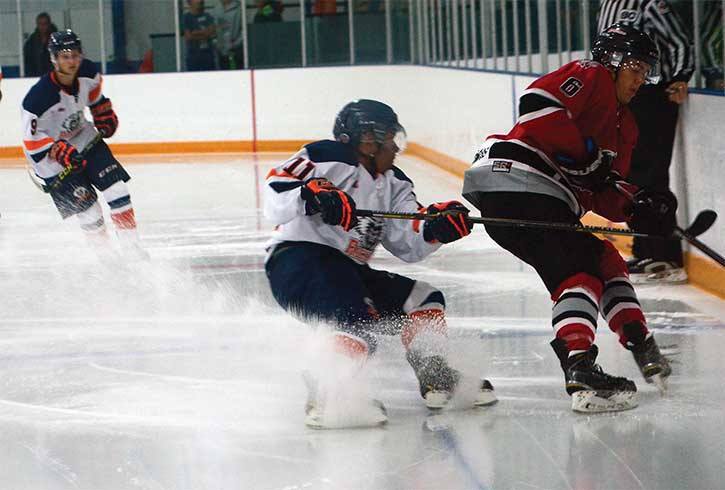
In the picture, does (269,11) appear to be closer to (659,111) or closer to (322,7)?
(322,7)

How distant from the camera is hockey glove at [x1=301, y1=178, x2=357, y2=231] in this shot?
10.3ft

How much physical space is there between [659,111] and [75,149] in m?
2.72

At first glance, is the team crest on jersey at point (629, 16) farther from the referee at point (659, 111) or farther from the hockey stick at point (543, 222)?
the hockey stick at point (543, 222)

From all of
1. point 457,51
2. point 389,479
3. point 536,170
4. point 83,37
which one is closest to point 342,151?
point 536,170

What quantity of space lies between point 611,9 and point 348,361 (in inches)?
114

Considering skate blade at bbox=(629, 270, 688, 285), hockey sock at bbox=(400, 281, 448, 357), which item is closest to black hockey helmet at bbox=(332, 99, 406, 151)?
hockey sock at bbox=(400, 281, 448, 357)

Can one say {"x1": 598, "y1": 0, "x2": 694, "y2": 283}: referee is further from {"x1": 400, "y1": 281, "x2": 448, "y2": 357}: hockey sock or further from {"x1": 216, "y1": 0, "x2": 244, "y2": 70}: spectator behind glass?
{"x1": 216, "y1": 0, "x2": 244, "y2": 70}: spectator behind glass

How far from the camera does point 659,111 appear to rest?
17.9 ft

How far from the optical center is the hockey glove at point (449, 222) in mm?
3307

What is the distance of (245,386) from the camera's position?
3.77 metres

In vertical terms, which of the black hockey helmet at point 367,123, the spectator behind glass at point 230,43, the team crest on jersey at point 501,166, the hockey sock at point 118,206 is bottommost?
the hockey sock at point 118,206

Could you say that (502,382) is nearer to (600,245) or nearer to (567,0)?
(600,245)

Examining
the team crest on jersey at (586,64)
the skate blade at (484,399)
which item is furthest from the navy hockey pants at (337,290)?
the team crest on jersey at (586,64)

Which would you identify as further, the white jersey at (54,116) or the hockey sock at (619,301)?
the white jersey at (54,116)
